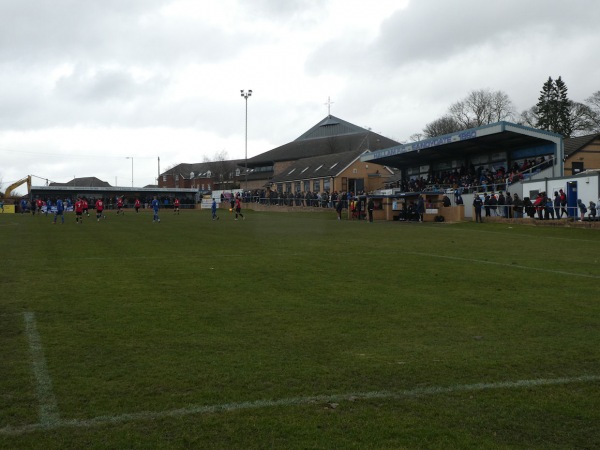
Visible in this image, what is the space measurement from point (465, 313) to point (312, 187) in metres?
67.4

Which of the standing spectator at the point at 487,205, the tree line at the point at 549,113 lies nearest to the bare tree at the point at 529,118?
the tree line at the point at 549,113

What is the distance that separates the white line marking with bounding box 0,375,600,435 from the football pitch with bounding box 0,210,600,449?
0.07 ft

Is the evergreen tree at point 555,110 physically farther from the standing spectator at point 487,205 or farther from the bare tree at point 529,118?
the standing spectator at point 487,205

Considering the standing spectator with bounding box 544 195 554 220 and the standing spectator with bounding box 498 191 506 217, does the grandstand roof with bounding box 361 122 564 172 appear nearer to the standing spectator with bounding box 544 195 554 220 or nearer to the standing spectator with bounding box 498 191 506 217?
the standing spectator with bounding box 498 191 506 217

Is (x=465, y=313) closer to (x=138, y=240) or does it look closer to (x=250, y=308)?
(x=250, y=308)

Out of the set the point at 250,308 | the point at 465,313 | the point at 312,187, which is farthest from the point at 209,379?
the point at 312,187

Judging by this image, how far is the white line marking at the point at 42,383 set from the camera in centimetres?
459

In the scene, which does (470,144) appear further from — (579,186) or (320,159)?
(320,159)

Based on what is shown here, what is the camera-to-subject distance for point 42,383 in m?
5.38

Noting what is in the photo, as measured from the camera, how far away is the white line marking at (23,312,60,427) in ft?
15.1

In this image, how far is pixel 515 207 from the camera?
3425 cm

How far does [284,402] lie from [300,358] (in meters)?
1.31

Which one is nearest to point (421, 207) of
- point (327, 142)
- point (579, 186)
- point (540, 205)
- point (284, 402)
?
point (540, 205)

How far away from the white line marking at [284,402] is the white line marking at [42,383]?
12cm
